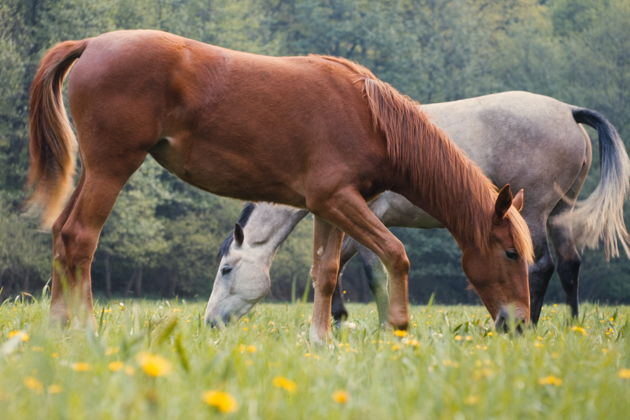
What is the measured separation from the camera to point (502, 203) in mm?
4957

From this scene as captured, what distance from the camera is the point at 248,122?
453 centimetres

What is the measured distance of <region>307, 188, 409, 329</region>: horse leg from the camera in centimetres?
457

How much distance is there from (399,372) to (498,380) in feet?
1.55

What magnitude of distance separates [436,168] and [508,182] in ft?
9.39

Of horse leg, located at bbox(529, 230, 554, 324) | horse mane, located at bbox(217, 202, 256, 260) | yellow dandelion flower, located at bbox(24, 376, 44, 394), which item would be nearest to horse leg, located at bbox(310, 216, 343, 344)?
horse mane, located at bbox(217, 202, 256, 260)

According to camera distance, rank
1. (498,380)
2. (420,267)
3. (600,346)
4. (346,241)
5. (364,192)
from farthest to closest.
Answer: (420,267) < (346,241) < (364,192) < (600,346) < (498,380)

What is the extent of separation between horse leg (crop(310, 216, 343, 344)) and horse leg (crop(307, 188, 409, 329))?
0.52 meters

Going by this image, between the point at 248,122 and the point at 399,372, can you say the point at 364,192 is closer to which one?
the point at 248,122

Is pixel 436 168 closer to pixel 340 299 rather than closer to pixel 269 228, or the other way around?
pixel 340 299

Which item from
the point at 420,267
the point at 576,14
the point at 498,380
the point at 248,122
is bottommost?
the point at 420,267

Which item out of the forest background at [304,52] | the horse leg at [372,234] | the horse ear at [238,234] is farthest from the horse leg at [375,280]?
the forest background at [304,52]

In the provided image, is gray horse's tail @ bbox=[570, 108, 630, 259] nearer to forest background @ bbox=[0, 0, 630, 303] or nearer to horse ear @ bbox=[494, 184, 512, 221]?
horse ear @ bbox=[494, 184, 512, 221]

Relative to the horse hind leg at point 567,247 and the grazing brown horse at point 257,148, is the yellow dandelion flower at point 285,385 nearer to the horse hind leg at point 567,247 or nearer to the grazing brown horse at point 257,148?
the grazing brown horse at point 257,148

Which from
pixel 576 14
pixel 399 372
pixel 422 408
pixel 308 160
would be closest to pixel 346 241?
pixel 308 160
